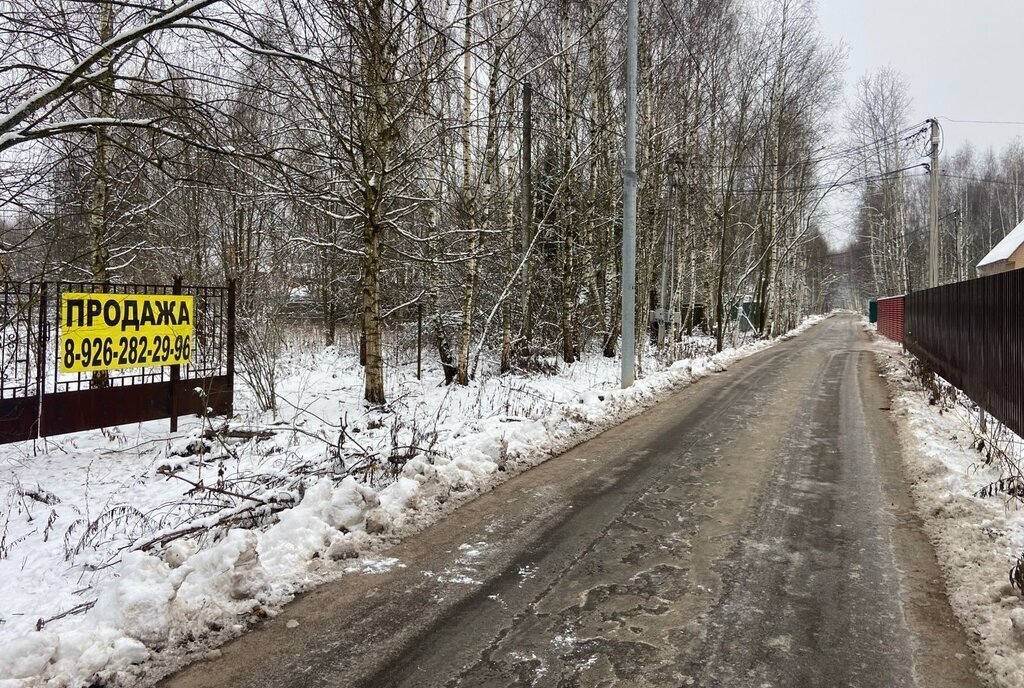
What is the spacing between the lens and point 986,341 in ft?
28.9

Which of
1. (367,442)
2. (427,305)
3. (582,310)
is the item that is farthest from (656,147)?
(367,442)

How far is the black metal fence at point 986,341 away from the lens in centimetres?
739

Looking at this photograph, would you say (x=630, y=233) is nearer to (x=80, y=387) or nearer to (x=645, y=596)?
(x=645, y=596)

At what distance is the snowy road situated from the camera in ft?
9.16

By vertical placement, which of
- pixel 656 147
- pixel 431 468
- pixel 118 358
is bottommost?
pixel 431 468

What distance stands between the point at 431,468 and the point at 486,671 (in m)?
2.75

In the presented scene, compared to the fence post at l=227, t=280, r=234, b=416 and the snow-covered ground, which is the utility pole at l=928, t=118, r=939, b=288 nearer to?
the snow-covered ground

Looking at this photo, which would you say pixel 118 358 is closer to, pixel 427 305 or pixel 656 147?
pixel 427 305

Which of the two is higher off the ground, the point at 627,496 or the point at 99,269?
the point at 99,269

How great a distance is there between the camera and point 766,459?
6.63m

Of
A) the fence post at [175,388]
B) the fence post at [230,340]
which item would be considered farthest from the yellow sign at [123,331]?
the fence post at [230,340]

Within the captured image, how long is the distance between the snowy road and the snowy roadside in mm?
115

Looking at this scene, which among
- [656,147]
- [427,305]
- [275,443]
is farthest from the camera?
[656,147]

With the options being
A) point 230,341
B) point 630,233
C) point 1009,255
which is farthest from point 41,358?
point 1009,255
